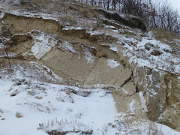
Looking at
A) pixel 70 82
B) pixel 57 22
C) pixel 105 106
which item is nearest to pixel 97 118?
pixel 105 106

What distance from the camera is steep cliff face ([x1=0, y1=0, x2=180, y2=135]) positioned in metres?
6.73

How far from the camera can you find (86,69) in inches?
389

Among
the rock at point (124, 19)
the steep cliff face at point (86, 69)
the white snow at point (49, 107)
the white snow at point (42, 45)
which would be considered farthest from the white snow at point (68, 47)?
the rock at point (124, 19)

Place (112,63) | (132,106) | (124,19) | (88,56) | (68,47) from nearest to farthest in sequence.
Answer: (132,106) → (112,63) → (88,56) → (68,47) → (124,19)

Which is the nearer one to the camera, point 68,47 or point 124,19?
point 68,47

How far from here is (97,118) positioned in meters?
6.79

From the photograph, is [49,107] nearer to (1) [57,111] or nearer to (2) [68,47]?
(1) [57,111]

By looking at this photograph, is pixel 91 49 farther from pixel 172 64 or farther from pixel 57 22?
pixel 172 64

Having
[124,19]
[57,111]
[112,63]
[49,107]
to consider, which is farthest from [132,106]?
[124,19]

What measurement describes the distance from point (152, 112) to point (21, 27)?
708 cm

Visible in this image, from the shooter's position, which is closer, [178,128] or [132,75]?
[178,128]

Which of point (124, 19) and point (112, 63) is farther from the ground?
point (124, 19)

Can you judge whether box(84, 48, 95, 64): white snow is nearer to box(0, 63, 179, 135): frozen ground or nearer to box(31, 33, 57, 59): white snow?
box(31, 33, 57, 59): white snow

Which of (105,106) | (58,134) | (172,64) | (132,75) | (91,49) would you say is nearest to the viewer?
(58,134)
